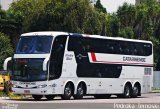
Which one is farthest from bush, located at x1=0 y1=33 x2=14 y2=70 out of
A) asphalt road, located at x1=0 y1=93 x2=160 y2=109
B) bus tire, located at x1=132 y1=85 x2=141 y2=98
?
asphalt road, located at x1=0 y1=93 x2=160 y2=109

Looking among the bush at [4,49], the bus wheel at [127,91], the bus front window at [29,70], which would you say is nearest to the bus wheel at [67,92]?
the bus front window at [29,70]

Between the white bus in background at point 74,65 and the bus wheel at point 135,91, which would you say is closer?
the white bus in background at point 74,65

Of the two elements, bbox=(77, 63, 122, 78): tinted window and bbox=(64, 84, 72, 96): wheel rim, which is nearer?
bbox=(64, 84, 72, 96): wheel rim

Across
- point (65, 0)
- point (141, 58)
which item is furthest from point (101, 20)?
point (141, 58)

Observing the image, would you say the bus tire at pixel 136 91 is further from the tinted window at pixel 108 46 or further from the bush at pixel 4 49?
the bush at pixel 4 49

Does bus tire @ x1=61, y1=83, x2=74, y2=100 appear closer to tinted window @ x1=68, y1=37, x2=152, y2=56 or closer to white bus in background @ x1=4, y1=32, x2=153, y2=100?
white bus in background @ x1=4, y1=32, x2=153, y2=100

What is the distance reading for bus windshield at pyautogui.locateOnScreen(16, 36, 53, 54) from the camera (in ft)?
108

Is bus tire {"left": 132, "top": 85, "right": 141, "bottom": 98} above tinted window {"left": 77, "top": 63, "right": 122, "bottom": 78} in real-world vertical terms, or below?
below

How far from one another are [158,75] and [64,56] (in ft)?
111

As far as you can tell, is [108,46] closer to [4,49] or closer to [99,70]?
[99,70]

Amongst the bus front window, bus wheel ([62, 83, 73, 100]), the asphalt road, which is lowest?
the asphalt road

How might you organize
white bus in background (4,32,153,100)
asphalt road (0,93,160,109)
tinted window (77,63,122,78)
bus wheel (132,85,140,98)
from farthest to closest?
1. bus wheel (132,85,140,98)
2. tinted window (77,63,122,78)
3. white bus in background (4,32,153,100)
4. asphalt road (0,93,160,109)

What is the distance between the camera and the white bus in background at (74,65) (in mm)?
32906

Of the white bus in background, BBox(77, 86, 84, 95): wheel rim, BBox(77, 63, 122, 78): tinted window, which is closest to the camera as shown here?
the white bus in background
